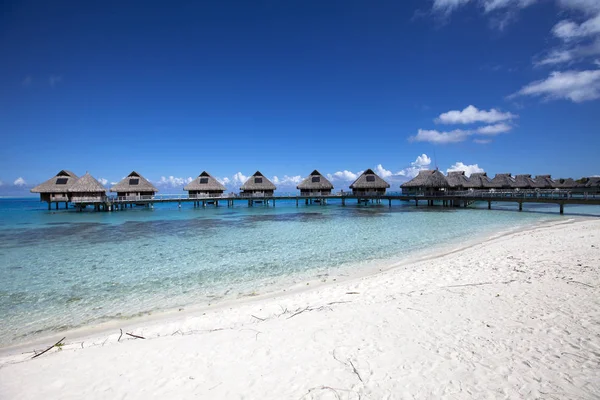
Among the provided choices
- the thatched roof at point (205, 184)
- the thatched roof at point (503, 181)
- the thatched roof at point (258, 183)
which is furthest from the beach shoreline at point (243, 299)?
the thatched roof at point (503, 181)

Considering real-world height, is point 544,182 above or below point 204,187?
below

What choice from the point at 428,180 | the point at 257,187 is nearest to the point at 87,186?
the point at 257,187

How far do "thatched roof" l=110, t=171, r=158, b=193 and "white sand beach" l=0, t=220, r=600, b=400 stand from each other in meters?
37.6

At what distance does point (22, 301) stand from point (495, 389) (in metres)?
9.27

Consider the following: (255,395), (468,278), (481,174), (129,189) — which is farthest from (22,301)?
(481,174)

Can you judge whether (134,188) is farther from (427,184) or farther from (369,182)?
(427,184)

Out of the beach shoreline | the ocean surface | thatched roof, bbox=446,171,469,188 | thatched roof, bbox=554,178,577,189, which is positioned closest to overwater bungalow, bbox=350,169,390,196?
thatched roof, bbox=446,171,469,188

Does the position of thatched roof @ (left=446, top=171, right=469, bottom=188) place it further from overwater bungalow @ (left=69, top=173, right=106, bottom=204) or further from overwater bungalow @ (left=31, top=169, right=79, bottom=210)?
overwater bungalow @ (left=31, top=169, right=79, bottom=210)

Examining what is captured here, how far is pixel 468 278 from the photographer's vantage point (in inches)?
264

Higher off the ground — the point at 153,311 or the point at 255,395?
the point at 255,395

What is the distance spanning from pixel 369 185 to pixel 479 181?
785 inches

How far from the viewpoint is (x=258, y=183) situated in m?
42.9

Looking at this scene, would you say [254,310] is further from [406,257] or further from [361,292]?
[406,257]

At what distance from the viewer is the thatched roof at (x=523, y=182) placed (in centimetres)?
4656
